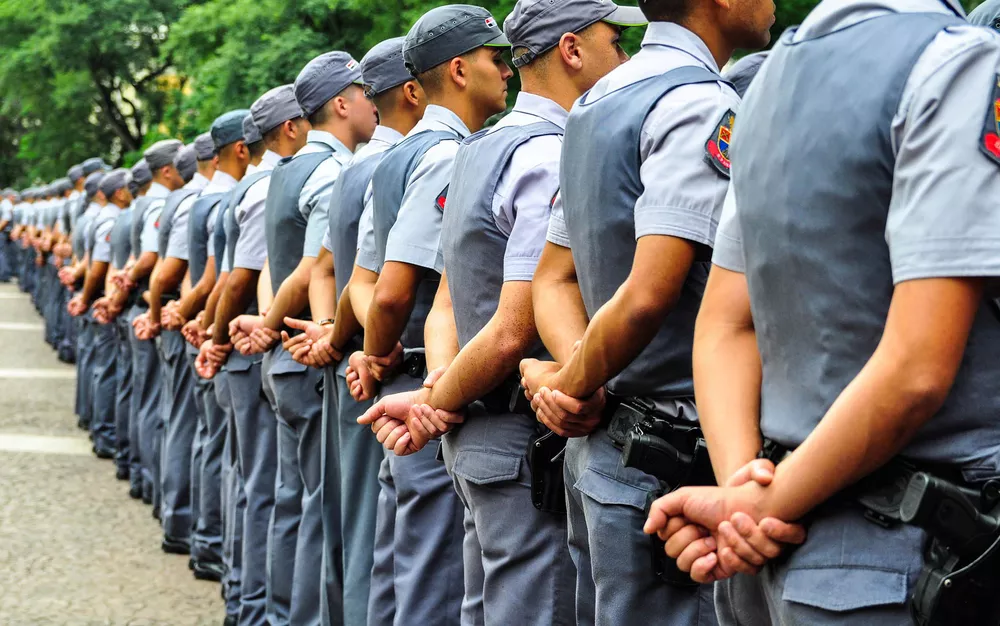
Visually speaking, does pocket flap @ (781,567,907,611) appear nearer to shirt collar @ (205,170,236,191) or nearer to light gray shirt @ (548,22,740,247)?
light gray shirt @ (548,22,740,247)

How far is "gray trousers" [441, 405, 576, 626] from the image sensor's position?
3.43 m

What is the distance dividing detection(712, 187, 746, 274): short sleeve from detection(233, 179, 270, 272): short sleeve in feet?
13.2

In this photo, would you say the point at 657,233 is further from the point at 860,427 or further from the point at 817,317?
the point at 860,427

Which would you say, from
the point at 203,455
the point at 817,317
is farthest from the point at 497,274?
the point at 203,455

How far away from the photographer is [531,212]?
11.4 feet

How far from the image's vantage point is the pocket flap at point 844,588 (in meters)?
2.00

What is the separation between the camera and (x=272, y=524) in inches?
226

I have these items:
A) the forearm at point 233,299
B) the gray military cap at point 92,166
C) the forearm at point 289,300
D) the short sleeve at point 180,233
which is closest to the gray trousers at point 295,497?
the forearm at point 289,300

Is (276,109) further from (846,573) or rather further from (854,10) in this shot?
(846,573)

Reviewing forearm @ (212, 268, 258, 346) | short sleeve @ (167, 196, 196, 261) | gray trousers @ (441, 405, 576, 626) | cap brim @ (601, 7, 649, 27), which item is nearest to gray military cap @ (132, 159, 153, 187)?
short sleeve @ (167, 196, 196, 261)

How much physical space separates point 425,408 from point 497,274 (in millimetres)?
445

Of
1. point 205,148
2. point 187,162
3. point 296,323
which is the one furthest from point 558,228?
point 187,162

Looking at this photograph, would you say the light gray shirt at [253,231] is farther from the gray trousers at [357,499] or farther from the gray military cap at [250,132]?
the gray trousers at [357,499]

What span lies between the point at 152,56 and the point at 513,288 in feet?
103
